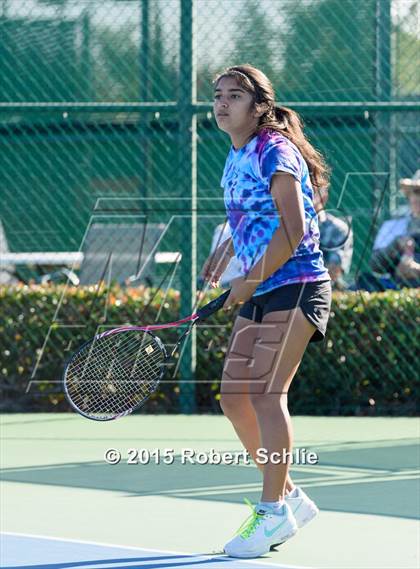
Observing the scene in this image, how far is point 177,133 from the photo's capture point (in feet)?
27.7

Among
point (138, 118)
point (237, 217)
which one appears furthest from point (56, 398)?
point (237, 217)

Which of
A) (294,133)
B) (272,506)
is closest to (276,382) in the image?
(272,506)

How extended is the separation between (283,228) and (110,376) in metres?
0.99

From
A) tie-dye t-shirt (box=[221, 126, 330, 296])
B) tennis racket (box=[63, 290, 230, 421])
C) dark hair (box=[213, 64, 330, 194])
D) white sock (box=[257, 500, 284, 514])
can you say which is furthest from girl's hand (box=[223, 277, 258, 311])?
white sock (box=[257, 500, 284, 514])

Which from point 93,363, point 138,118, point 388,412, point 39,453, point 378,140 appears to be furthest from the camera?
point 138,118

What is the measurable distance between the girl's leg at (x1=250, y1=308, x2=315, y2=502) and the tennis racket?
1.18ft

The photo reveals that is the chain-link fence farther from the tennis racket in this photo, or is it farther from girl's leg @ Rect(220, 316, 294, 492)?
girl's leg @ Rect(220, 316, 294, 492)

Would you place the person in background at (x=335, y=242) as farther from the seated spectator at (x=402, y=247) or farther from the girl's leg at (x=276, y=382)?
the girl's leg at (x=276, y=382)

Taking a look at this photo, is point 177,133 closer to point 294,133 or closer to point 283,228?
point 294,133

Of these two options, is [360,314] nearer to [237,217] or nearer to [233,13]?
[233,13]

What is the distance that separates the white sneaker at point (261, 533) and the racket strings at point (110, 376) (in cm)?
64

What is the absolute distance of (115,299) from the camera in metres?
8.45

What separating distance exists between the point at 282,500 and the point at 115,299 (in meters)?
4.12

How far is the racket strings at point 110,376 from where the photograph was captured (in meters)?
4.79
